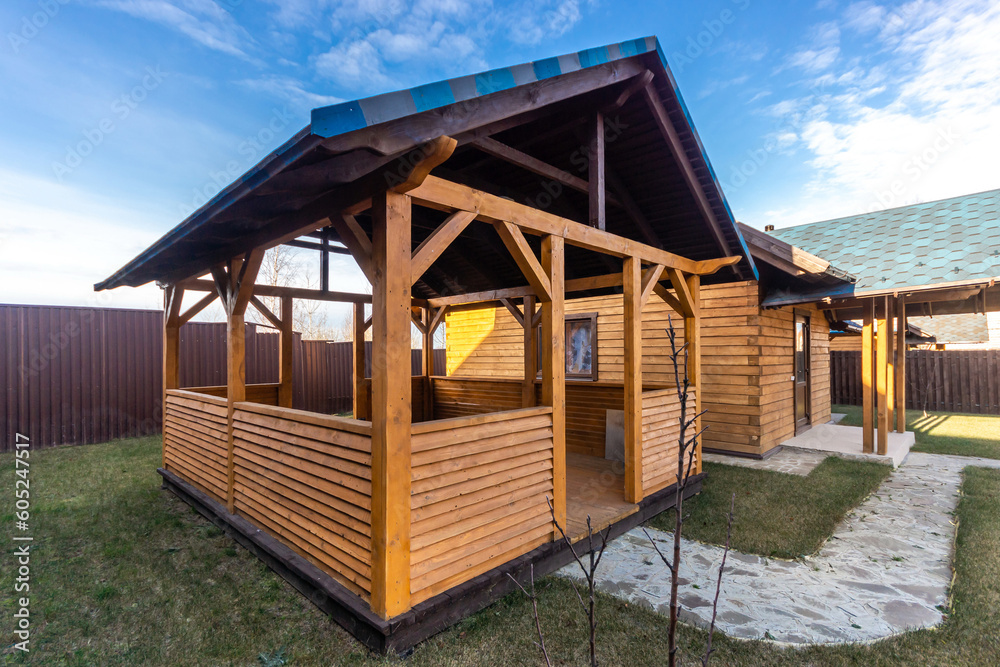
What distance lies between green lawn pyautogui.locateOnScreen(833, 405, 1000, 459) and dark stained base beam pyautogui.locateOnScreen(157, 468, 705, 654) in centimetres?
717

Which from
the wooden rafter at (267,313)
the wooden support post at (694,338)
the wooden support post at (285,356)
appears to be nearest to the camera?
the wooden support post at (694,338)

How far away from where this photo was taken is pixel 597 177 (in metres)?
3.95

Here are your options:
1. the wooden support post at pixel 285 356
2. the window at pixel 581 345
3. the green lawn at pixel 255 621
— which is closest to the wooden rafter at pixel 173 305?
the wooden support post at pixel 285 356

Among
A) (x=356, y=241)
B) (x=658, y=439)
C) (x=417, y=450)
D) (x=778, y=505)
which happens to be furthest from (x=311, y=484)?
(x=778, y=505)

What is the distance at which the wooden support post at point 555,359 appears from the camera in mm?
3412

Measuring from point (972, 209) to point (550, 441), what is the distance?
9.51 metres

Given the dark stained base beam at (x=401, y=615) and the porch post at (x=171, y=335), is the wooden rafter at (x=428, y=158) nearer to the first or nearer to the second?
the dark stained base beam at (x=401, y=615)

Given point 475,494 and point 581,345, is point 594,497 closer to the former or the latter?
point 475,494

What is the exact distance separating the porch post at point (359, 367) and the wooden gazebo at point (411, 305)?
205cm

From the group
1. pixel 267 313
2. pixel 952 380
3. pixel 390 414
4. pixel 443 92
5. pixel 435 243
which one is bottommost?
pixel 952 380

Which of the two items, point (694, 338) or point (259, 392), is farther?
point (259, 392)

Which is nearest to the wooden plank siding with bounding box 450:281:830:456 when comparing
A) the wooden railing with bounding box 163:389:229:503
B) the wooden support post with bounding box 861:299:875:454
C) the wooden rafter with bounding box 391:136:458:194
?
the wooden support post with bounding box 861:299:875:454

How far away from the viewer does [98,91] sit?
5.43 m

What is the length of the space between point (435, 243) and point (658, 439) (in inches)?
130
